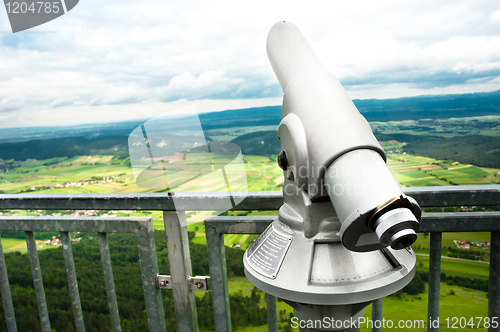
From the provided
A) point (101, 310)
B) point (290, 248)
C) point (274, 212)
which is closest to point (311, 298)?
point (290, 248)

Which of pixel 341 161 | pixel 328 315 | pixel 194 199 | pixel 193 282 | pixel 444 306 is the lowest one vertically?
pixel 444 306

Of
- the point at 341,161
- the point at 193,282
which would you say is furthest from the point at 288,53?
the point at 193,282

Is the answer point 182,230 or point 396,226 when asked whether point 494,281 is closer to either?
point 396,226

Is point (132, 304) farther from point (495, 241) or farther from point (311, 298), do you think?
point (495, 241)

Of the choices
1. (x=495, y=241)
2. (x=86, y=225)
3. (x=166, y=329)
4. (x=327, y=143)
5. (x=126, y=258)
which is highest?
(x=327, y=143)

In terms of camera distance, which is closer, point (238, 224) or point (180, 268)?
point (238, 224)

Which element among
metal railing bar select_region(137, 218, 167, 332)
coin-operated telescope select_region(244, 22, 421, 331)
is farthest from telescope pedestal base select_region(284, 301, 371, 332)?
metal railing bar select_region(137, 218, 167, 332)

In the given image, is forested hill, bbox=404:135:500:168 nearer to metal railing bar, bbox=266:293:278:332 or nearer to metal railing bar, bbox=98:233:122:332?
metal railing bar, bbox=266:293:278:332
